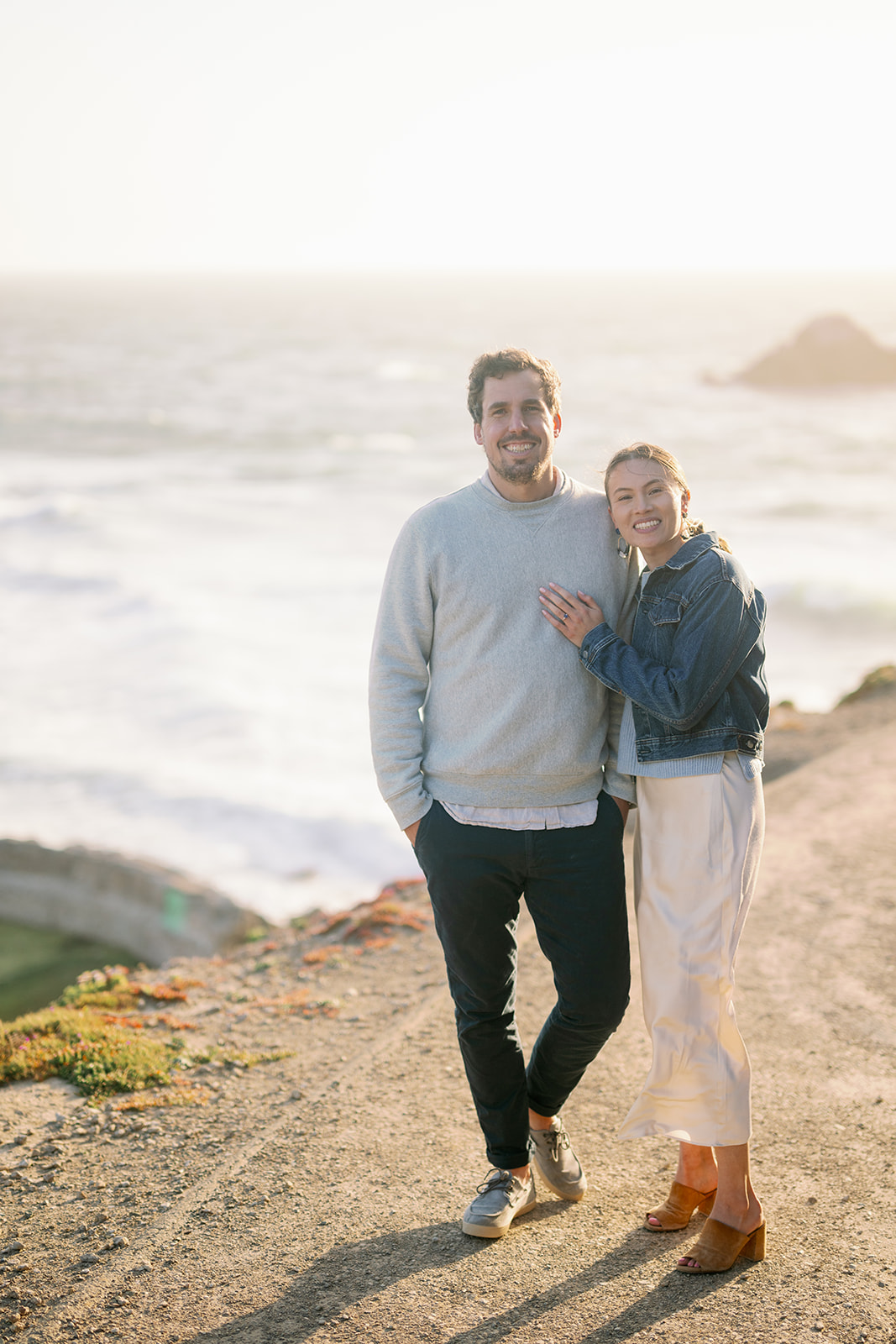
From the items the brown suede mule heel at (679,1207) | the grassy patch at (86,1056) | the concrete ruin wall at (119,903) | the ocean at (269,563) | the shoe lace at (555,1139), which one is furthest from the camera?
the ocean at (269,563)

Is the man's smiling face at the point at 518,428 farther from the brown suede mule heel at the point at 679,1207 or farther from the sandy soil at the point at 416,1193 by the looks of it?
the sandy soil at the point at 416,1193

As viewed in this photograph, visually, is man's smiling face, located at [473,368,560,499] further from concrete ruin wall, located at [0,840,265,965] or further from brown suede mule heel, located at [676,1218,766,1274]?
concrete ruin wall, located at [0,840,265,965]

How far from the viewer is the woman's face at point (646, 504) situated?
10.0 ft

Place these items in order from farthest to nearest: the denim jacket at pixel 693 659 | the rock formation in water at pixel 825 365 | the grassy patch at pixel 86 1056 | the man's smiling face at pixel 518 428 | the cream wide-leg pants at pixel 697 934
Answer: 1. the rock formation in water at pixel 825 365
2. the grassy patch at pixel 86 1056
3. the man's smiling face at pixel 518 428
4. the cream wide-leg pants at pixel 697 934
5. the denim jacket at pixel 693 659

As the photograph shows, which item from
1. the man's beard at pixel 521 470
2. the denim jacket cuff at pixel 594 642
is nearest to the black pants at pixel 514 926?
the denim jacket cuff at pixel 594 642

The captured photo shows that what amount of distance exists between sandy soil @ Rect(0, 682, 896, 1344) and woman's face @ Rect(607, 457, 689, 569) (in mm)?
2117

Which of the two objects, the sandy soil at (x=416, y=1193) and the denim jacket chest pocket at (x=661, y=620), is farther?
the sandy soil at (x=416, y=1193)

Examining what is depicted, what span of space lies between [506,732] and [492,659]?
0.70ft

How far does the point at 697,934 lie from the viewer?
3.06 metres

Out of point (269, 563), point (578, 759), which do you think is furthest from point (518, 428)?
point (269, 563)

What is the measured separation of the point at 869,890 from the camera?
6422 millimetres

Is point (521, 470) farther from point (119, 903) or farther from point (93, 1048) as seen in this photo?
point (119, 903)

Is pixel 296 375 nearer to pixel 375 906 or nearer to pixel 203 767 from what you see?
pixel 203 767

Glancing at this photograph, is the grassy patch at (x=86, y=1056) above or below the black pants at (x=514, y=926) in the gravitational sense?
below
